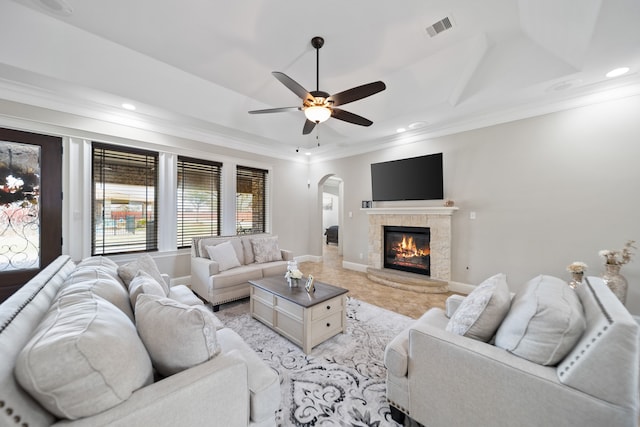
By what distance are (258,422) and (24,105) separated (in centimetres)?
438

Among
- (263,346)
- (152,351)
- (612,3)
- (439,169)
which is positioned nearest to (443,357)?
(152,351)

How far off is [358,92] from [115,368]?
98.0 inches

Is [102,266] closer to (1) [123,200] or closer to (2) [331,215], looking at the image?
(1) [123,200]

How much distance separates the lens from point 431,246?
14.2 feet

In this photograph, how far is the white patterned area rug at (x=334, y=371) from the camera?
161 centimetres

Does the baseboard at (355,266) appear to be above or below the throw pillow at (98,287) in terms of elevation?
below

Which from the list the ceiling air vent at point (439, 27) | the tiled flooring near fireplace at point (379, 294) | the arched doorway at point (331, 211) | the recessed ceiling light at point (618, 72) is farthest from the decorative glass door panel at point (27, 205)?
the arched doorway at point (331, 211)

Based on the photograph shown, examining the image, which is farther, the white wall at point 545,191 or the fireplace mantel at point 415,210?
the fireplace mantel at point 415,210

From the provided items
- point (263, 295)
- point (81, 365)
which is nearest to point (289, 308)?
point (263, 295)

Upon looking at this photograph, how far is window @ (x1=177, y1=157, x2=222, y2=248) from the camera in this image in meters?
4.33

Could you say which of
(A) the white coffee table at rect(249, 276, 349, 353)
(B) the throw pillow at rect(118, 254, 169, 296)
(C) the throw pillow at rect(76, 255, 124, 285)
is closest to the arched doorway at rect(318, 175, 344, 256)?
(A) the white coffee table at rect(249, 276, 349, 353)

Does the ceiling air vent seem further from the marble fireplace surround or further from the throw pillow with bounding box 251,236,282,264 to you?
the throw pillow with bounding box 251,236,282,264

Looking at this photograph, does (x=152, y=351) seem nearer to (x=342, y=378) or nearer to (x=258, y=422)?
(x=258, y=422)

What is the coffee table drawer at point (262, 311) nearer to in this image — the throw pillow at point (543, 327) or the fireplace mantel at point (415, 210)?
the throw pillow at point (543, 327)
